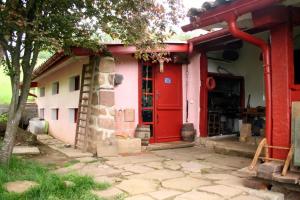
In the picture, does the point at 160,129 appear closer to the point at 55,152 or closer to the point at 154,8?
the point at 55,152

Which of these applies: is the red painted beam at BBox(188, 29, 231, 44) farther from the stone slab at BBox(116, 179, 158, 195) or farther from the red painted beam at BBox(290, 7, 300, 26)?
the stone slab at BBox(116, 179, 158, 195)

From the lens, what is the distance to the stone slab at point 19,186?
387cm

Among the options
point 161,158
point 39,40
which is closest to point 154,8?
point 39,40

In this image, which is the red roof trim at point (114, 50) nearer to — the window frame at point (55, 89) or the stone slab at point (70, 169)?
the window frame at point (55, 89)

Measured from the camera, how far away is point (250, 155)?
6.51 metres

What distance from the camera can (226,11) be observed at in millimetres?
4582

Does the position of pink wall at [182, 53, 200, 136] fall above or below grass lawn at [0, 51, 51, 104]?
below

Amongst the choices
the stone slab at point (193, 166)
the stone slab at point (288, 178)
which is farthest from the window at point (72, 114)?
the stone slab at point (288, 178)

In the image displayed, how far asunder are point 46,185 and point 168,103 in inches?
198

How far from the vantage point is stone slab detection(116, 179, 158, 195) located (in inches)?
160

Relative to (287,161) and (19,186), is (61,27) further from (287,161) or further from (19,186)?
(287,161)

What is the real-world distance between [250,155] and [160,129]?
2666 millimetres

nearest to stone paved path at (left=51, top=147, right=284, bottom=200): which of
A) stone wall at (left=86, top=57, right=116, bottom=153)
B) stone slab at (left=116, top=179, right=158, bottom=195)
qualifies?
stone slab at (left=116, top=179, right=158, bottom=195)

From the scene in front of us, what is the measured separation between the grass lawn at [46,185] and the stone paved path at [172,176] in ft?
0.75
